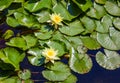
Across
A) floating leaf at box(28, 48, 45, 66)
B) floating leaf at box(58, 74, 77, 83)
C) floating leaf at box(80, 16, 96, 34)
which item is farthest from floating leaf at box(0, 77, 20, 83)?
floating leaf at box(80, 16, 96, 34)

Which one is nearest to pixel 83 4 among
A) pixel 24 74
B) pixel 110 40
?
pixel 110 40

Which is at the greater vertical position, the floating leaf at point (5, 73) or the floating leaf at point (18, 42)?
the floating leaf at point (18, 42)

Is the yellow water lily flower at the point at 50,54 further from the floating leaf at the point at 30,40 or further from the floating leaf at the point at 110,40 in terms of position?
the floating leaf at the point at 110,40

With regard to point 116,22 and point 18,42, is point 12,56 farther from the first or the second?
point 116,22

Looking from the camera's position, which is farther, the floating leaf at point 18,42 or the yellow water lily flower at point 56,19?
the yellow water lily flower at point 56,19

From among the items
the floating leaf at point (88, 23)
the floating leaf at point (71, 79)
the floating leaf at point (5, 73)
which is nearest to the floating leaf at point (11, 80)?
the floating leaf at point (5, 73)
